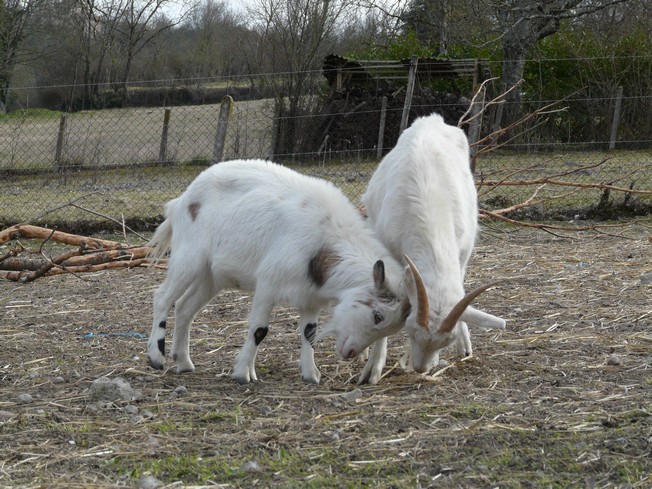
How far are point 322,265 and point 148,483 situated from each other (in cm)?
187

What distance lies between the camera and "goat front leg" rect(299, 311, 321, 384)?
195 inches

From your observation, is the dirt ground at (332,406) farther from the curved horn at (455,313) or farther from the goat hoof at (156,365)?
the curved horn at (455,313)

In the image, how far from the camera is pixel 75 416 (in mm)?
4211

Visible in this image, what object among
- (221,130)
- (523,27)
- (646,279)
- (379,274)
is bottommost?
(646,279)

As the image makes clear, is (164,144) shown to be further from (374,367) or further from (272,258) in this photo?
(374,367)

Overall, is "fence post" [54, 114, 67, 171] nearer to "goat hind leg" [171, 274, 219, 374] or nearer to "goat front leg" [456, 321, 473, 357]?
"goat hind leg" [171, 274, 219, 374]

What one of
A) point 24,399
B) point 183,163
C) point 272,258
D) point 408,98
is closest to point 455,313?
point 272,258

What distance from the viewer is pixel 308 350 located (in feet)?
16.3

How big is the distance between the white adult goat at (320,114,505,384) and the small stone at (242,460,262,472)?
50.0 inches

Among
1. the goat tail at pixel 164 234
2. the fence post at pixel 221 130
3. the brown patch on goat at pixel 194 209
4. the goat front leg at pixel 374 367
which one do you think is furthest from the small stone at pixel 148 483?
the fence post at pixel 221 130

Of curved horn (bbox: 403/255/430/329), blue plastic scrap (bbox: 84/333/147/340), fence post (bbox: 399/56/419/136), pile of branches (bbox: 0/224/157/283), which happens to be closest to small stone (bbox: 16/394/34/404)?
blue plastic scrap (bbox: 84/333/147/340)

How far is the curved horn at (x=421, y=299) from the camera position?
4223 mm

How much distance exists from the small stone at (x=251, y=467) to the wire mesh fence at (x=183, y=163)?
7.96 m

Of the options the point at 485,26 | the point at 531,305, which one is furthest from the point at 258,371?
the point at 485,26
